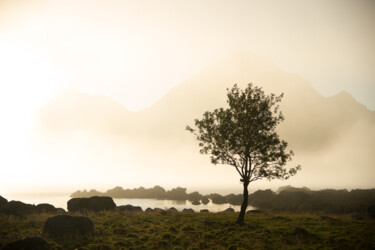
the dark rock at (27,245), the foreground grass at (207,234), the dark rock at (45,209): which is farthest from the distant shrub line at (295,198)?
the dark rock at (45,209)

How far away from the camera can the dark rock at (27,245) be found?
1609 centimetres

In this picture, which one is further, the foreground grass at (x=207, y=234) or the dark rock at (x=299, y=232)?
the dark rock at (x=299, y=232)

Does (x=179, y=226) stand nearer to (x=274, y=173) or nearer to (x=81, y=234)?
(x=81, y=234)

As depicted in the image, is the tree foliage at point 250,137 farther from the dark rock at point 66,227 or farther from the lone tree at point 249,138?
the dark rock at point 66,227

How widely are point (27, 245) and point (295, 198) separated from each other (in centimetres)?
8317

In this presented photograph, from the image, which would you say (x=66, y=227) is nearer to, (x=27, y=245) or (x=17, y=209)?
(x=27, y=245)

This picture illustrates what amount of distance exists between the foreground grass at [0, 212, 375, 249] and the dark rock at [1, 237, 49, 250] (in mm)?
2072

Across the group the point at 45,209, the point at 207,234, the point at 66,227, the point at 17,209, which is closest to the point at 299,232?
the point at 207,234

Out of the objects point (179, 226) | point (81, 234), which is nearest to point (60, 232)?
point (81, 234)

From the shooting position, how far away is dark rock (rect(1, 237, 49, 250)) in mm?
16094

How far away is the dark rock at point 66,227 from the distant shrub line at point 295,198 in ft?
138

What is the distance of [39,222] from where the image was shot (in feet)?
85.7

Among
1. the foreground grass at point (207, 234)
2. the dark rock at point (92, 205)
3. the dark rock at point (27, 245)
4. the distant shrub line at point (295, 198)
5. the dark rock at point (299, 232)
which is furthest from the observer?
the distant shrub line at point (295, 198)

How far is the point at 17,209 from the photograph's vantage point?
30969 mm
